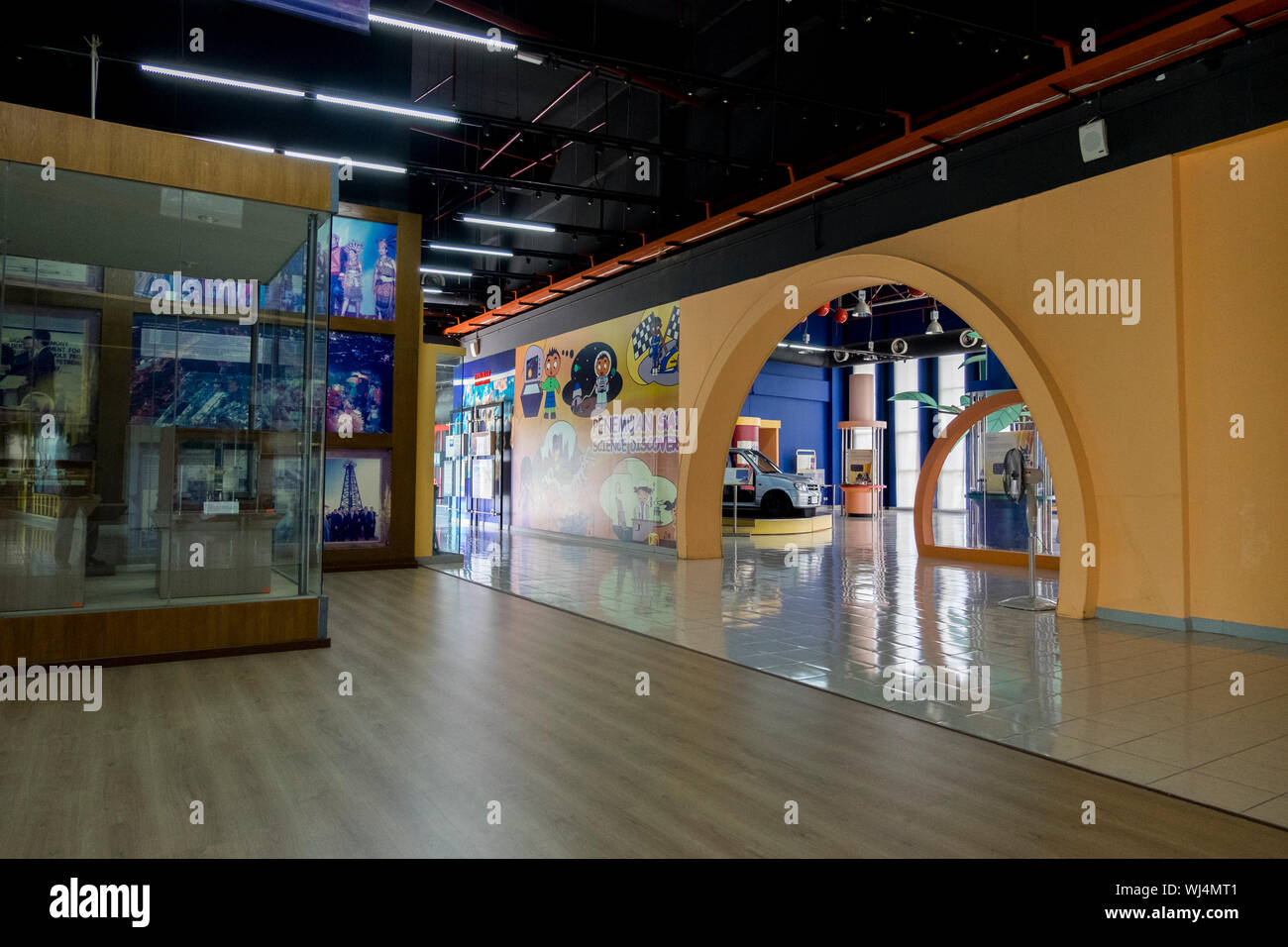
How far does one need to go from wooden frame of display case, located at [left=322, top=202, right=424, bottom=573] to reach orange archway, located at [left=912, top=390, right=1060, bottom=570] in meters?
6.54

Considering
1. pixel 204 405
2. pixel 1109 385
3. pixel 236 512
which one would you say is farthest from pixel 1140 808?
pixel 204 405

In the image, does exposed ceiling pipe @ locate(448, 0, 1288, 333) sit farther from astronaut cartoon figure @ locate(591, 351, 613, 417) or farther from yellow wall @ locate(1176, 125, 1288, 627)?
astronaut cartoon figure @ locate(591, 351, 613, 417)

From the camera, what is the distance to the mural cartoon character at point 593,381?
12.6 meters

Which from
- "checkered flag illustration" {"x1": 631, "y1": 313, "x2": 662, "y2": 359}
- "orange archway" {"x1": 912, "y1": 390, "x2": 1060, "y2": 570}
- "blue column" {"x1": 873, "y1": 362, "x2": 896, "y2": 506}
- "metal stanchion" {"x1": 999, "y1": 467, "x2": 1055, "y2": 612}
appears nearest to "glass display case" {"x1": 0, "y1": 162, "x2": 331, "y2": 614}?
"metal stanchion" {"x1": 999, "y1": 467, "x2": 1055, "y2": 612}

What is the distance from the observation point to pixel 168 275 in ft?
17.9

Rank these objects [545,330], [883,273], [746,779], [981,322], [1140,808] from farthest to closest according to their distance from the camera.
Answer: [545,330], [883,273], [981,322], [746,779], [1140,808]

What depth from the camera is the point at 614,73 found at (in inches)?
312

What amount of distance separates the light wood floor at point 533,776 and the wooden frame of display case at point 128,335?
26cm

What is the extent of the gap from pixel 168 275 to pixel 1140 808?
20.3 feet

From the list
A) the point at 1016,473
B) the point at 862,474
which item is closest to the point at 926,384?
the point at 862,474

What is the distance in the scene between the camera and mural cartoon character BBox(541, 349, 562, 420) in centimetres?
1423

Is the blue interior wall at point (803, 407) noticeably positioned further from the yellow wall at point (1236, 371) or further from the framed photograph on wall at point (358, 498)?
the yellow wall at point (1236, 371)

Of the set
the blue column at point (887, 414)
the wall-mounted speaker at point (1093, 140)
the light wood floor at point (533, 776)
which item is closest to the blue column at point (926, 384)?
the blue column at point (887, 414)

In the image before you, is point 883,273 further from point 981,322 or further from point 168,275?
point 168,275
